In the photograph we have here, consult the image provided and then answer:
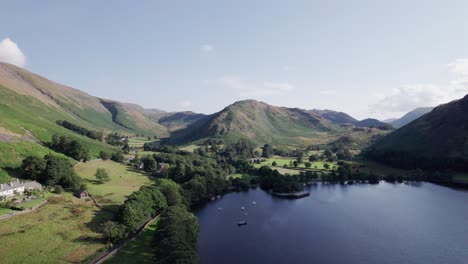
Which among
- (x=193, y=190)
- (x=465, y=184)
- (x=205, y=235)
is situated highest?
(x=465, y=184)

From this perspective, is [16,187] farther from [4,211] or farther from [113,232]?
[113,232]

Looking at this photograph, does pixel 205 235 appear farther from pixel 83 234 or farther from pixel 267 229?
pixel 83 234

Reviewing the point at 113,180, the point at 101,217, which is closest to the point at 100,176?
the point at 113,180

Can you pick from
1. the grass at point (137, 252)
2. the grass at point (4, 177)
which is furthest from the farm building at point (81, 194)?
the grass at point (137, 252)

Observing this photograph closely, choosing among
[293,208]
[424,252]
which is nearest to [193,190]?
[293,208]

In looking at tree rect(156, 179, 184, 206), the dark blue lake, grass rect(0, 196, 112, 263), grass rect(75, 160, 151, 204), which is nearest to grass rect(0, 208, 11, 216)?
A: grass rect(0, 196, 112, 263)

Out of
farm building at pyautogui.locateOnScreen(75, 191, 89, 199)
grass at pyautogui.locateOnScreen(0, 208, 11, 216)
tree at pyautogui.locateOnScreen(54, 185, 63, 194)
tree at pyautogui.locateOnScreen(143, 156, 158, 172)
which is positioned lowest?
grass at pyautogui.locateOnScreen(0, 208, 11, 216)

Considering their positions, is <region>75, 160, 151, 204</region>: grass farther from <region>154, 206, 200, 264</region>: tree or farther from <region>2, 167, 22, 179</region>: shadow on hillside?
<region>154, 206, 200, 264</region>: tree
